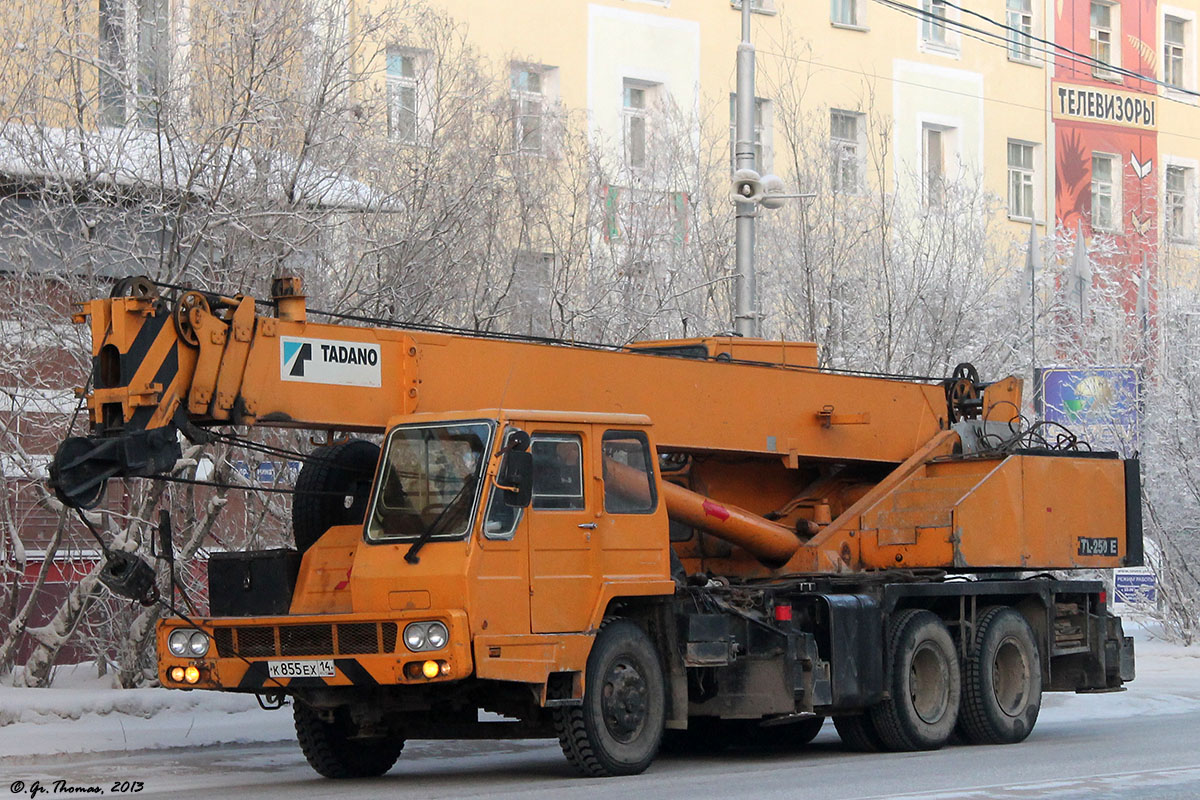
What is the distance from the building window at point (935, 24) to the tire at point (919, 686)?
802 inches

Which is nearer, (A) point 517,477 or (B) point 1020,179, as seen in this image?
(A) point 517,477

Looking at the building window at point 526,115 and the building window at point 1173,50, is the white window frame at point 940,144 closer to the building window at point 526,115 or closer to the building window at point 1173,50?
the building window at point 1173,50

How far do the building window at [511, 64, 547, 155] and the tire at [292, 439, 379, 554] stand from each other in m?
8.08

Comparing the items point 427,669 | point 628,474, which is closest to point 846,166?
point 628,474

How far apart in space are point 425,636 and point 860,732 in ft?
15.2

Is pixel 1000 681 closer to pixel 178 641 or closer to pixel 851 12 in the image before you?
pixel 178 641

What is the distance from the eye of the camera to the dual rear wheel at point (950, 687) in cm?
1373

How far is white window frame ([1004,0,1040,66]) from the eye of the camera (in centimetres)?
3372

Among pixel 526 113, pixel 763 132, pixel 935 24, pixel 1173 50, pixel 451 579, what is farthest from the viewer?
pixel 1173 50

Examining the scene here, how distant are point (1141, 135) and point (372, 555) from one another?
2819 centimetres

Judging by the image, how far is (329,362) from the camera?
11.3 metres

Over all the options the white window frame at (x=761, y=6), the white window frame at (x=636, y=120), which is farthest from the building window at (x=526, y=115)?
the white window frame at (x=761, y=6)

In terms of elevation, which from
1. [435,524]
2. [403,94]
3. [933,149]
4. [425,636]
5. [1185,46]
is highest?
[1185,46]

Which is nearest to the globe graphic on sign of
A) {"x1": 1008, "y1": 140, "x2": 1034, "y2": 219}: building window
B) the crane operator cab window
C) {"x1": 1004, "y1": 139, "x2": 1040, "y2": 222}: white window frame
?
{"x1": 1008, "y1": 140, "x2": 1034, "y2": 219}: building window
